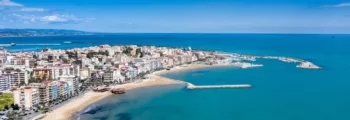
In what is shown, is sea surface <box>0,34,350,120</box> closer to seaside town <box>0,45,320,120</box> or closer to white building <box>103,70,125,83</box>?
seaside town <box>0,45,320,120</box>

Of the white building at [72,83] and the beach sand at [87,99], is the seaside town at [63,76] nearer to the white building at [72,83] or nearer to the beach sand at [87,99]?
the white building at [72,83]

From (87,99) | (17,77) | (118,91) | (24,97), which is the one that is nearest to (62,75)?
(17,77)

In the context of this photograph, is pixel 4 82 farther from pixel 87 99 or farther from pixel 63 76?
pixel 87 99

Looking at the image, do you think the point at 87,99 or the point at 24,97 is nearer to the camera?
the point at 24,97

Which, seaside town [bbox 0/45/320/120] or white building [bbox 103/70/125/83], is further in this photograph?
white building [bbox 103/70/125/83]

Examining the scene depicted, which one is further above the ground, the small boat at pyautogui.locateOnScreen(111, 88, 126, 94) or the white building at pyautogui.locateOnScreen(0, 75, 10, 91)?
the white building at pyautogui.locateOnScreen(0, 75, 10, 91)

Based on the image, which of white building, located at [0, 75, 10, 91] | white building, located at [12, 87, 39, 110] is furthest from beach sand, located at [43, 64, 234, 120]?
white building, located at [0, 75, 10, 91]

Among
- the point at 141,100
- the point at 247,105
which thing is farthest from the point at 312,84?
the point at 141,100

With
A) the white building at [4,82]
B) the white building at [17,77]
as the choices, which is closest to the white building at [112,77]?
the white building at [17,77]
